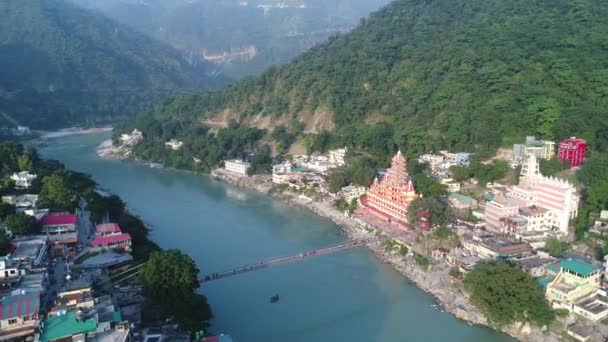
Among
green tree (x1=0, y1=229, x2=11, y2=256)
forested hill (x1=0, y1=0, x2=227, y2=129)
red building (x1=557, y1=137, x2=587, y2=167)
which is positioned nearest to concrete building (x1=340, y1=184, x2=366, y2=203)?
red building (x1=557, y1=137, x2=587, y2=167)

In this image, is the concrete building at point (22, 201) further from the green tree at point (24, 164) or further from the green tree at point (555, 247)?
the green tree at point (555, 247)

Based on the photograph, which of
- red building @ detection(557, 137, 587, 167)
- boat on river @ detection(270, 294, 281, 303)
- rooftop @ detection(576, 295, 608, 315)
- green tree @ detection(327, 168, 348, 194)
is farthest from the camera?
green tree @ detection(327, 168, 348, 194)

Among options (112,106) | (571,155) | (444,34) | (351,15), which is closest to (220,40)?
(351,15)

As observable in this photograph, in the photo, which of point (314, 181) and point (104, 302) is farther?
point (314, 181)

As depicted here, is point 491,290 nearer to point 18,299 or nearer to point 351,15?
point 18,299

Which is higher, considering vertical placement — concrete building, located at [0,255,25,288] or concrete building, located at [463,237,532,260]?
concrete building, located at [0,255,25,288]

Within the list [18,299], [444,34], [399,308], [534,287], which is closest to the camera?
[18,299]

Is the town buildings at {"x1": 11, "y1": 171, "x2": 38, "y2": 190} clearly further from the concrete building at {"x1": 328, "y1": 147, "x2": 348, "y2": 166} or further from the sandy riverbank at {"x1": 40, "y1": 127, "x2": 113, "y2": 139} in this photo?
the sandy riverbank at {"x1": 40, "y1": 127, "x2": 113, "y2": 139}

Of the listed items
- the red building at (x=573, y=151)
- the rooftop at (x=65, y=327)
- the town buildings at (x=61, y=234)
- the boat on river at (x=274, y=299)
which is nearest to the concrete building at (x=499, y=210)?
the red building at (x=573, y=151)
